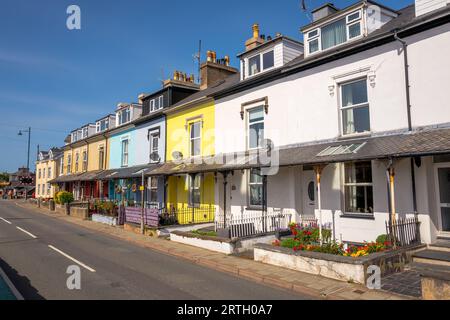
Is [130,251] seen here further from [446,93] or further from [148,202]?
[446,93]

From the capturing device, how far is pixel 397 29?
10469 mm

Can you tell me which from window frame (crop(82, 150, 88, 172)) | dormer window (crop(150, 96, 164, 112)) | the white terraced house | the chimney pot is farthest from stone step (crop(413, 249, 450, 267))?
window frame (crop(82, 150, 88, 172))

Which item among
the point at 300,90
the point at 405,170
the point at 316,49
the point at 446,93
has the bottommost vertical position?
the point at 405,170

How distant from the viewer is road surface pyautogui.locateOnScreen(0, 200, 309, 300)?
721 centimetres

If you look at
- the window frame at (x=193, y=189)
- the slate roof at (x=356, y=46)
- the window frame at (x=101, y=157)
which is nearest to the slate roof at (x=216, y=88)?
the slate roof at (x=356, y=46)

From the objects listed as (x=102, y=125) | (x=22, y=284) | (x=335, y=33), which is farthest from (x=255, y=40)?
(x=102, y=125)

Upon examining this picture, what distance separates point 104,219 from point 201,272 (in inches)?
551

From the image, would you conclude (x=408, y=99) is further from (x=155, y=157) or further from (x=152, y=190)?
(x=152, y=190)

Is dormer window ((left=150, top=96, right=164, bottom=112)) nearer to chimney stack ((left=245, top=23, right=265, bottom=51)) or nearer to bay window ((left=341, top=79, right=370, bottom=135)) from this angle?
chimney stack ((left=245, top=23, right=265, bottom=51))

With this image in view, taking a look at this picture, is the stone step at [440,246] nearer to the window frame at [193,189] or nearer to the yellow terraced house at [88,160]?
the window frame at [193,189]

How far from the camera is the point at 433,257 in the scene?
27.0 ft

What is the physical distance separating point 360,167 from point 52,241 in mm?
13062

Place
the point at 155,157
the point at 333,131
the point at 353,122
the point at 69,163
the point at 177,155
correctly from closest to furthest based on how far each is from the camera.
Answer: the point at 353,122
the point at 333,131
the point at 177,155
the point at 155,157
the point at 69,163
